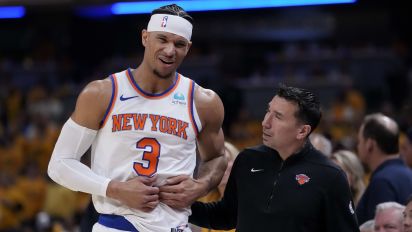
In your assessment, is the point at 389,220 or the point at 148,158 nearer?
the point at 148,158

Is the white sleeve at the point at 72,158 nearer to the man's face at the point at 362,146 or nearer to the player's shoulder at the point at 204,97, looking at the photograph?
the player's shoulder at the point at 204,97

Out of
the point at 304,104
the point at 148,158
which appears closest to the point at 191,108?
the point at 148,158

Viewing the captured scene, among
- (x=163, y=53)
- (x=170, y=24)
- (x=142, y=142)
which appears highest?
(x=170, y=24)

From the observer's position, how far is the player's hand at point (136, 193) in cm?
389

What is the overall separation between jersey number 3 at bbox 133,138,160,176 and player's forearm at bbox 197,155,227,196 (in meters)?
0.31

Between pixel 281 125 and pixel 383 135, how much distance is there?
198cm

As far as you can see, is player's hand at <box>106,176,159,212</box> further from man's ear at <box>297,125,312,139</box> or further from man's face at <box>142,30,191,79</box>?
man's ear at <box>297,125,312,139</box>

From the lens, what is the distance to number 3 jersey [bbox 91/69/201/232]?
13.1 feet

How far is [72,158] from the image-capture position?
406 centimetres

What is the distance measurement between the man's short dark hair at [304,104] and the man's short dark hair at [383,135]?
1833 millimetres

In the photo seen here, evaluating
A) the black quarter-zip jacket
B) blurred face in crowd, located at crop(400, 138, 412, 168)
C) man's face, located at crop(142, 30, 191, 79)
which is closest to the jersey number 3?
man's face, located at crop(142, 30, 191, 79)

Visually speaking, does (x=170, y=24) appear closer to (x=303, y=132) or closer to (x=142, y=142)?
(x=142, y=142)

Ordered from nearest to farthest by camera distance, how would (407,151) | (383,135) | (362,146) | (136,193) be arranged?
(136,193)
(383,135)
(362,146)
(407,151)

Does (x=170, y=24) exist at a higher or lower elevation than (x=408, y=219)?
higher
